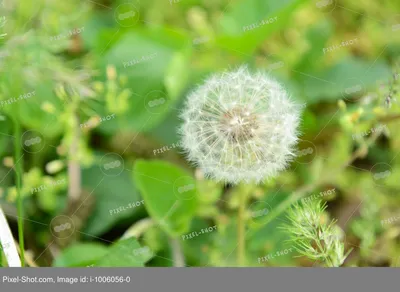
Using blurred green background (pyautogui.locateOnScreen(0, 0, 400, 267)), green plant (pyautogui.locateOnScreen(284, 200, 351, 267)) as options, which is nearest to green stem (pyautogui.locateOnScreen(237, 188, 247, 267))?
blurred green background (pyautogui.locateOnScreen(0, 0, 400, 267))

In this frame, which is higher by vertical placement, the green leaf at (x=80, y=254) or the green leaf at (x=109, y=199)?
the green leaf at (x=109, y=199)

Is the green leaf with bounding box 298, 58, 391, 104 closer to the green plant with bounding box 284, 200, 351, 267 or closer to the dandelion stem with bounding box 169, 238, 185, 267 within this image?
the green plant with bounding box 284, 200, 351, 267

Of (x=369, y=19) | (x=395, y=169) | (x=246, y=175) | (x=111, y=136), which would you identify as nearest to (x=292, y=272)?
(x=246, y=175)

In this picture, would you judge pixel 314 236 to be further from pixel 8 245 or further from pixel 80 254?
pixel 8 245

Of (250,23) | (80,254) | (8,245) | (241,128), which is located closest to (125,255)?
(80,254)

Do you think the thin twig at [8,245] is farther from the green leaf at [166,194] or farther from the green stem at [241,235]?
the green stem at [241,235]

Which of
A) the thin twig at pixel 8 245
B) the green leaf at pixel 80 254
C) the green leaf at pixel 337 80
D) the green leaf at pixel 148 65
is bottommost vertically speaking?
the green leaf at pixel 80 254

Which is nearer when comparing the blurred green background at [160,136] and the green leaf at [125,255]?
the green leaf at [125,255]

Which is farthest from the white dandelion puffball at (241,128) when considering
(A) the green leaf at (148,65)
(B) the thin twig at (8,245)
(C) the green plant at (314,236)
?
(B) the thin twig at (8,245)
